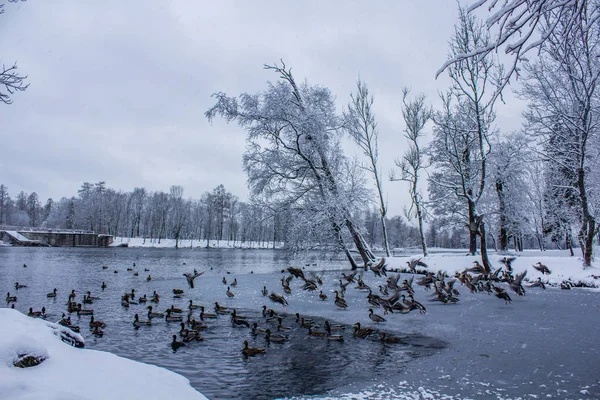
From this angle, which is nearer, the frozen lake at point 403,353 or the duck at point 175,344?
the frozen lake at point 403,353

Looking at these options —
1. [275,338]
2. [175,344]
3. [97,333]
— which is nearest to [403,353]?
[275,338]

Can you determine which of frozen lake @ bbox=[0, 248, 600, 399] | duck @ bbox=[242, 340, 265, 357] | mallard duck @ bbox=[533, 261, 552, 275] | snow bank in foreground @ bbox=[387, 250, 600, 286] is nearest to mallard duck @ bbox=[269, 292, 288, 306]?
frozen lake @ bbox=[0, 248, 600, 399]

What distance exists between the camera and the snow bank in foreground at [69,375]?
299 cm

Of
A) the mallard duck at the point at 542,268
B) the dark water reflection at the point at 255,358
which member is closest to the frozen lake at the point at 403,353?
the dark water reflection at the point at 255,358

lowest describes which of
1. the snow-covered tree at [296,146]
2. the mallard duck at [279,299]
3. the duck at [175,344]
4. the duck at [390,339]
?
the duck at [175,344]

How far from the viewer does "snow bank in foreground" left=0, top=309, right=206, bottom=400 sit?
2.99 metres

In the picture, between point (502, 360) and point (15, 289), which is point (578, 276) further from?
point (15, 289)

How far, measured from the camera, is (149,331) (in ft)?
32.1

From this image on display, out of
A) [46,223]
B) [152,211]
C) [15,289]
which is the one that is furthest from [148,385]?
[46,223]

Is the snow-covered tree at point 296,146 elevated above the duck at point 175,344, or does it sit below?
above

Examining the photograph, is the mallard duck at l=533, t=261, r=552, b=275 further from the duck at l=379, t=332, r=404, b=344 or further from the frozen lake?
the duck at l=379, t=332, r=404, b=344

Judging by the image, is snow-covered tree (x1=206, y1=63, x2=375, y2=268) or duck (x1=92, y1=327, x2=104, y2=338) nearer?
duck (x1=92, y1=327, x2=104, y2=338)

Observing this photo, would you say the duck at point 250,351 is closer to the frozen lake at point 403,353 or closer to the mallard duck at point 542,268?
the frozen lake at point 403,353

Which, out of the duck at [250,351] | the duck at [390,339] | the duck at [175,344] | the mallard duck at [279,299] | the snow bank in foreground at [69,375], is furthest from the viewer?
the mallard duck at [279,299]
